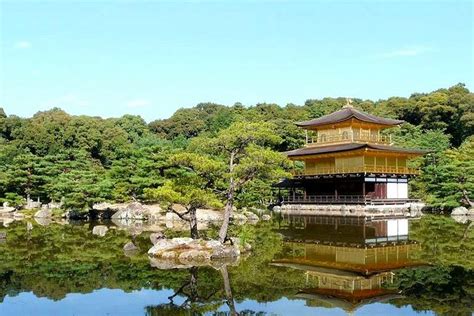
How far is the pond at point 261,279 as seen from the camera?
971 cm

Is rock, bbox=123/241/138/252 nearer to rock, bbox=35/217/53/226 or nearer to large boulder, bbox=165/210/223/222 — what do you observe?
large boulder, bbox=165/210/223/222

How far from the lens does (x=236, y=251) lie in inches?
618

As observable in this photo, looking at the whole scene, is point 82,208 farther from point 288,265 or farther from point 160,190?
point 288,265

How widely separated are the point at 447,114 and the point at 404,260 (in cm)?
5206

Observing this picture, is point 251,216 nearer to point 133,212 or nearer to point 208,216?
point 208,216

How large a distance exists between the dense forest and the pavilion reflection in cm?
281

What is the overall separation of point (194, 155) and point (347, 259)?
17.7 feet

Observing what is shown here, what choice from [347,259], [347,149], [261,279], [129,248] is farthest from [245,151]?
[347,149]

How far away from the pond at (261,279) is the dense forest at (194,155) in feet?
9.11

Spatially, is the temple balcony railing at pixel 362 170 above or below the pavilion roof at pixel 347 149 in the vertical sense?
below

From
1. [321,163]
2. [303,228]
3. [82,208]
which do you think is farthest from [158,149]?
[303,228]

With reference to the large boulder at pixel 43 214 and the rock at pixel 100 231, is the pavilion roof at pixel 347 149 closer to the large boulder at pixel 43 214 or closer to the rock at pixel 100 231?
the large boulder at pixel 43 214

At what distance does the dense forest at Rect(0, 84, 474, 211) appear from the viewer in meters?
16.4

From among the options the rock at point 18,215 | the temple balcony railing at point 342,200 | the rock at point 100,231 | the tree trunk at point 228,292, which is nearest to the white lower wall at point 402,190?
the temple balcony railing at point 342,200
